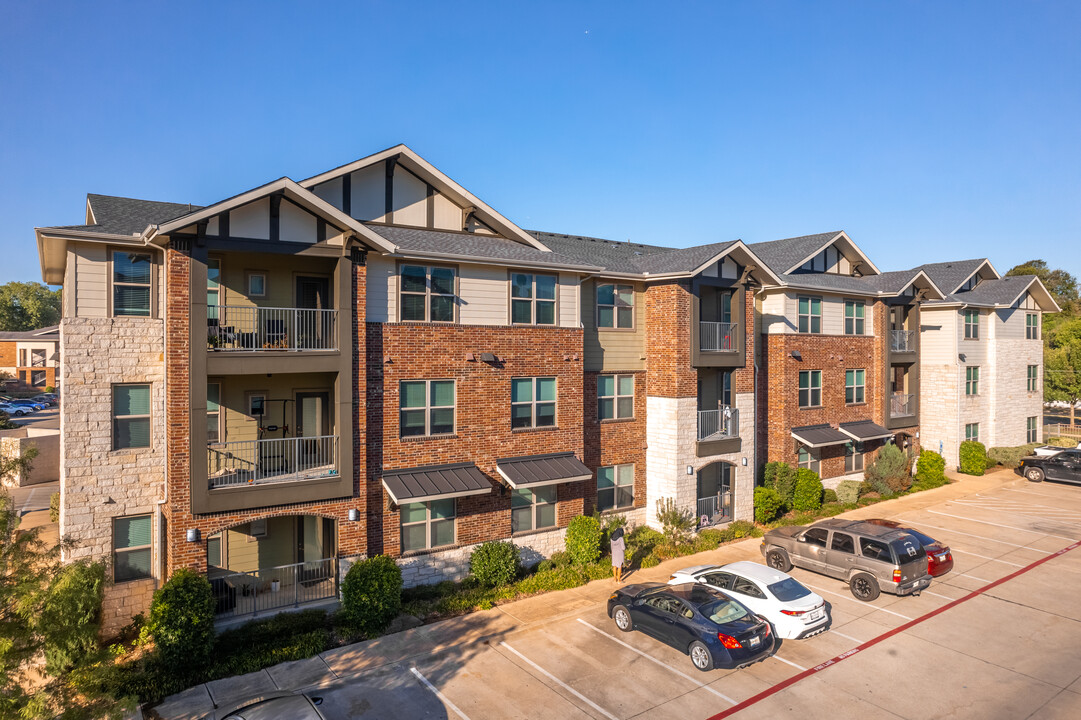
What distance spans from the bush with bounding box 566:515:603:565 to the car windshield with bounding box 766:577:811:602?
5.48 meters

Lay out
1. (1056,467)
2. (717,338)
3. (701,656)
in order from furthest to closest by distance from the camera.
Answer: (1056,467), (717,338), (701,656)

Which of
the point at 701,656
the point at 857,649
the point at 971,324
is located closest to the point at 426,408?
the point at 701,656

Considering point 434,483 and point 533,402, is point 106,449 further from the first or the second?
point 533,402

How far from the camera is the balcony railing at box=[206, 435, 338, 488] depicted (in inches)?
579

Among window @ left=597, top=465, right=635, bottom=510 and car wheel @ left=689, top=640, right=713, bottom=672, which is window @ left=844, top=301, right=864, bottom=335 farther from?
car wheel @ left=689, top=640, right=713, bottom=672

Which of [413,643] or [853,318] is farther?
[853,318]

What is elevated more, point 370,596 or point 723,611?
point 723,611

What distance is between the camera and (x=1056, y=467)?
101 feet

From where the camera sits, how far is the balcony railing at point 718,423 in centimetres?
2250

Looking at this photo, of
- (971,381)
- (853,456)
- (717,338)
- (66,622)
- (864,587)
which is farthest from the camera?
(971,381)

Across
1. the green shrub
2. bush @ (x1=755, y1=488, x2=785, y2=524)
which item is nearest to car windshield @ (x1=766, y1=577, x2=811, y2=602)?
bush @ (x1=755, y1=488, x2=785, y2=524)

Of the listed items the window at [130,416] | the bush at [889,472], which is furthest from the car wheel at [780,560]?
the window at [130,416]

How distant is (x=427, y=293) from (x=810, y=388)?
17.6 meters

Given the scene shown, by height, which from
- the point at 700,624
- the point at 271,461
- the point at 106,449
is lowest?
the point at 700,624
